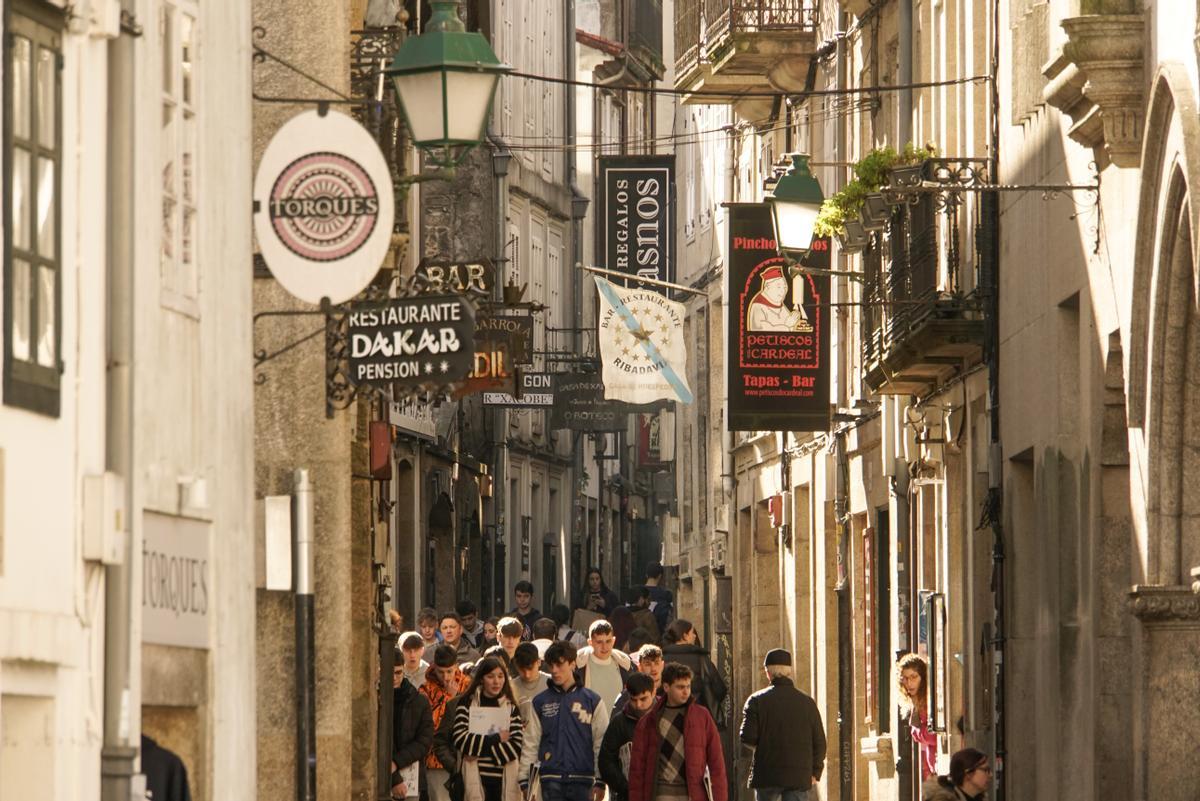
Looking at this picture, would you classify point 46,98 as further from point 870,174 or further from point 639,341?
point 639,341

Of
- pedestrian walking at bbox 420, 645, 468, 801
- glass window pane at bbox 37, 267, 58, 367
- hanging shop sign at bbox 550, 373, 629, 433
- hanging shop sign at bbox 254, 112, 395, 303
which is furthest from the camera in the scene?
hanging shop sign at bbox 550, 373, 629, 433

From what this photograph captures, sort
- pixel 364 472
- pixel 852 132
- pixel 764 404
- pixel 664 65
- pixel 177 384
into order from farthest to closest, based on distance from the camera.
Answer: pixel 664 65 → pixel 852 132 → pixel 764 404 → pixel 364 472 → pixel 177 384

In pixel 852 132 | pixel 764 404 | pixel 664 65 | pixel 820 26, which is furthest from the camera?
pixel 664 65

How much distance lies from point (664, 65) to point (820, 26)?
106 feet

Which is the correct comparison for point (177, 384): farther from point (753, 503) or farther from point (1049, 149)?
point (753, 503)

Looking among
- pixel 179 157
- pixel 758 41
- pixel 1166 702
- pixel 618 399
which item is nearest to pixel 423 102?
pixel 179 157

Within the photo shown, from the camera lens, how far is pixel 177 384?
45.6ft

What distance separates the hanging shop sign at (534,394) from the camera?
1593 inches

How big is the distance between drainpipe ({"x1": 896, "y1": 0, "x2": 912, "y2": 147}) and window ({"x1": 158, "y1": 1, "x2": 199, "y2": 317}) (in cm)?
1351

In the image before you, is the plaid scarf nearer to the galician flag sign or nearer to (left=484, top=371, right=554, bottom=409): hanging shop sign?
the galician flag sign

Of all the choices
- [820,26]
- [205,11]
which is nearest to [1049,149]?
[205,11]

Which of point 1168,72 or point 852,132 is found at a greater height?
point 852,132

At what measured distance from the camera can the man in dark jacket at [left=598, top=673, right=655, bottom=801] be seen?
1994cm

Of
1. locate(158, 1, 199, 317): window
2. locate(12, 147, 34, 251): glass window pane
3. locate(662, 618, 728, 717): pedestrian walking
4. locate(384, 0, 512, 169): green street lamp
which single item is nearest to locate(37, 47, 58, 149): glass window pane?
locate(12, 147, 34, 251): glass window pane
